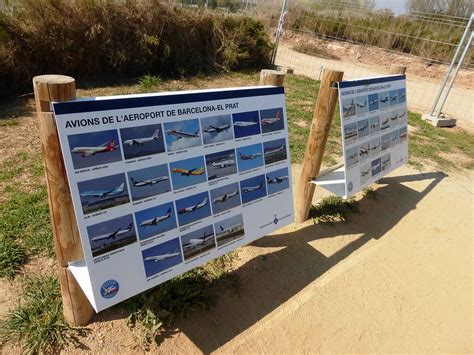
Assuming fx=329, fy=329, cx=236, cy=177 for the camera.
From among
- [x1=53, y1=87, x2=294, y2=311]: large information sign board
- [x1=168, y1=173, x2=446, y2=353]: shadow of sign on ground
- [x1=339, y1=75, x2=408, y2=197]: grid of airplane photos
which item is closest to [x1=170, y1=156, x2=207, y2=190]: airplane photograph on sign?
[x1=53, y1=87, x2=294, y2=311]: large information sign board

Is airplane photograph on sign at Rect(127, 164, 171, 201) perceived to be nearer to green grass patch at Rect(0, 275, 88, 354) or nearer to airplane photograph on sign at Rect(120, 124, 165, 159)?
airplane photograph on sign at Rect(120, 124, 165, 159)

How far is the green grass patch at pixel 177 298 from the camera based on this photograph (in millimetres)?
2216

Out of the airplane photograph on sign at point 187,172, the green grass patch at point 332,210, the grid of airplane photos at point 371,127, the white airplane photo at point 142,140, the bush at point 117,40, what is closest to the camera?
the white airplane photo at point 142,140

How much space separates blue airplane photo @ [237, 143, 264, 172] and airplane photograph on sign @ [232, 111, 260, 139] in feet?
0.34

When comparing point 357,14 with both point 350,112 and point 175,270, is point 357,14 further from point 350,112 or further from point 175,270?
point 175,270

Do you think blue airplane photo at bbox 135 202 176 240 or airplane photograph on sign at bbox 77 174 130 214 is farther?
blue airplane photo at bbox 135 202 176 240

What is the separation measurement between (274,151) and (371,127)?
1.58 metres

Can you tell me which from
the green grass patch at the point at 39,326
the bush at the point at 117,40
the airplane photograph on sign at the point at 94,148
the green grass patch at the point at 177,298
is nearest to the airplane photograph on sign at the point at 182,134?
the airplane photograph on sign at the point at 94,148

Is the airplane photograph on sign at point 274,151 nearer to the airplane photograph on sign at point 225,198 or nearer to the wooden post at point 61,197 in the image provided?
the airplane photograph on sign at point 225,198

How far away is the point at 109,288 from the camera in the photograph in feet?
6.02

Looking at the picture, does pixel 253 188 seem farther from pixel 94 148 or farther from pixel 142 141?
pixel 94 148

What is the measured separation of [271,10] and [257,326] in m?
17.7

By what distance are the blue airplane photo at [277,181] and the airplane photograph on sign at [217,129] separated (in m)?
0.55

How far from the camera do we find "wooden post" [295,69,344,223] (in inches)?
120
